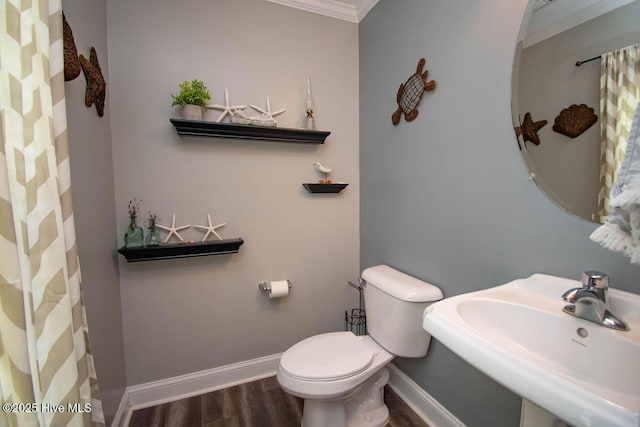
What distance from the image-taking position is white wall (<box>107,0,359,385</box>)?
4.93 ft

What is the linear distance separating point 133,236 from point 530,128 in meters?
1.93

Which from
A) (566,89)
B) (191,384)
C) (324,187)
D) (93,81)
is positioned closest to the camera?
(566,89)

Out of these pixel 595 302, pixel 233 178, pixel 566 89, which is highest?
pixel 566 89

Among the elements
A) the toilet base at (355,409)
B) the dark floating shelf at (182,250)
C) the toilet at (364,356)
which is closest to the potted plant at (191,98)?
the dark floating shelf at (182,250)

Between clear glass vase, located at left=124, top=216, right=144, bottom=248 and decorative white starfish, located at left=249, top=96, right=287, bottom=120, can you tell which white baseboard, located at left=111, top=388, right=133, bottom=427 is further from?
decorative white starfish, located at left=249, top=96, right=287, bottom=120

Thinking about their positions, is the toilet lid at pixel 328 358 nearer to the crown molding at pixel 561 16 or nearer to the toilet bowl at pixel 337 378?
the toilet bowl at pixel 337 378

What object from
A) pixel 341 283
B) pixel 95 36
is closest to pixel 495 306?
pixel 341 283

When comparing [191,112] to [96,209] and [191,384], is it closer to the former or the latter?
[96,209]

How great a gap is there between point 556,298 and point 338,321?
1.44 m

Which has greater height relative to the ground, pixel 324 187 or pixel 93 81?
pixel 93 81

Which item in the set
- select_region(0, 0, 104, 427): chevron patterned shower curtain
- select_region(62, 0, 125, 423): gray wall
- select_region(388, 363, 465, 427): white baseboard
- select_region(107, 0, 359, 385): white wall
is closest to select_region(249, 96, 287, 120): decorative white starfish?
select_region(107, 0, 359, 385): white wall

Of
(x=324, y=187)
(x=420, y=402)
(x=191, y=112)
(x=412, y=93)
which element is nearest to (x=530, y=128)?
(x=412, y=93)

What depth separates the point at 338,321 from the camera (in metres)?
2.03

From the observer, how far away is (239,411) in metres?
1.55
